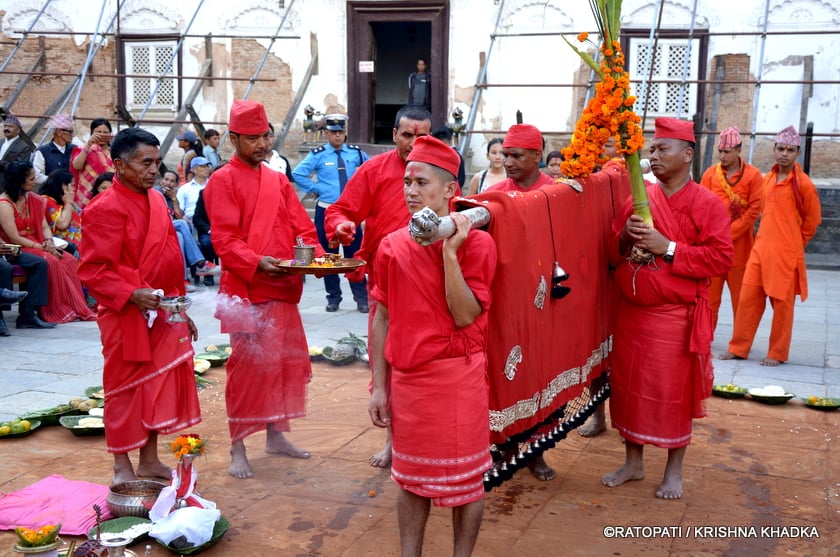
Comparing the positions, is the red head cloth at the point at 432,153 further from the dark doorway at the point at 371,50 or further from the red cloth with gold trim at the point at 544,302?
the dark doorway at the point at 371,50

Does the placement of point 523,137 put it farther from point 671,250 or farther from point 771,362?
point 771,362

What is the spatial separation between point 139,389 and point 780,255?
5.47m

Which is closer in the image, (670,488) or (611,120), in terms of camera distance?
(611,120)

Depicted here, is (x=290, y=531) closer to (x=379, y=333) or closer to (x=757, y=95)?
(x=379, y=333)

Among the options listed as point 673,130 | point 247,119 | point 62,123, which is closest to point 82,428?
point 247,119

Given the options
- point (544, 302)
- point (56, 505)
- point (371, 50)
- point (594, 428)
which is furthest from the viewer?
point (371, 50)

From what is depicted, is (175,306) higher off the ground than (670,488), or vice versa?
(175,306)

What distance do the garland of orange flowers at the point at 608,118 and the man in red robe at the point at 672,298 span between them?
0.20m

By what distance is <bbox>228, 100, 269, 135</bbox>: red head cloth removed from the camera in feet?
15.8

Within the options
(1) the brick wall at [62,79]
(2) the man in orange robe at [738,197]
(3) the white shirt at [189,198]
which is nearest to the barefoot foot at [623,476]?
(2) the man in orange robe at [738,197]

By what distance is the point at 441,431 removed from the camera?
10.8 ft

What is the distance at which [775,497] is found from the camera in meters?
4.63

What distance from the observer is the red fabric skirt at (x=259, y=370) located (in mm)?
4961

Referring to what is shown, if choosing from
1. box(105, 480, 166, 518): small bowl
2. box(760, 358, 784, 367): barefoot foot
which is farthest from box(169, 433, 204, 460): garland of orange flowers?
box(760, 358, 784, 367): barefoot foot
